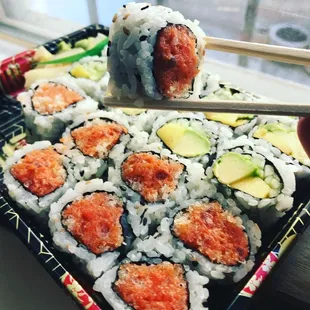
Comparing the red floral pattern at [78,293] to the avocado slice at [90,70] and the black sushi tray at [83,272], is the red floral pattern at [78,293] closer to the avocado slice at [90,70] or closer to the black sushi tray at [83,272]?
the black sushi tray at [83,272]

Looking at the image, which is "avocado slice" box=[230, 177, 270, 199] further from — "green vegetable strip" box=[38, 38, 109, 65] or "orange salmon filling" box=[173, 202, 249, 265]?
"green vegetable strip" box=[38, 38, 109, 65]

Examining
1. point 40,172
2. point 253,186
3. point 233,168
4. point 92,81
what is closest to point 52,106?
point 92,81

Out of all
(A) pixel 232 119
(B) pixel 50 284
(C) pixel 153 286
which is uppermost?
(A) pixel 232 119

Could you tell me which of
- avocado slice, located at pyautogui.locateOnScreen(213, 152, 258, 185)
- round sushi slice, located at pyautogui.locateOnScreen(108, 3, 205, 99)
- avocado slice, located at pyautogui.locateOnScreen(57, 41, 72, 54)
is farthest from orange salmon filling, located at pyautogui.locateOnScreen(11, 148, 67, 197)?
avocado slice, located at pyautogui.locateOnScreen(57, 41, 72, 54)

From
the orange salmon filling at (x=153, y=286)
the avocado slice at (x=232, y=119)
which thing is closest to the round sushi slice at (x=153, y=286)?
the orange salmon filling at (x=153, y=286)

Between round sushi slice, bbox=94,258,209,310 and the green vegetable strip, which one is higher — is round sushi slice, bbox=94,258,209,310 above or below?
below

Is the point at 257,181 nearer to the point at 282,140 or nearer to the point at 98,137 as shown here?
the point at 282,140

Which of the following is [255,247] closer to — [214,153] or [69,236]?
[214,153]
